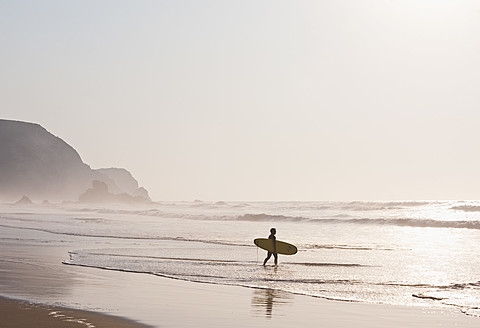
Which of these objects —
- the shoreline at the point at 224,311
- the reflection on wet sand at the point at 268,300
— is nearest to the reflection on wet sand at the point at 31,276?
the shoreline at the point at 224,311

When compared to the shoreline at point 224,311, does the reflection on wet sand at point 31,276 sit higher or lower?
higher

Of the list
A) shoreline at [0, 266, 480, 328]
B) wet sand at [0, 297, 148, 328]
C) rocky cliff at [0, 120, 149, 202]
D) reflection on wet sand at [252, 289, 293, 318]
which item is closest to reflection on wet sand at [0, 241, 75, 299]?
shoreline at [0, 266, 480, 328]

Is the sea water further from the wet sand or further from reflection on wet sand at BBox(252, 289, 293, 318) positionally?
the wet sand

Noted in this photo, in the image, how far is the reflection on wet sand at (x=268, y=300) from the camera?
11944mm

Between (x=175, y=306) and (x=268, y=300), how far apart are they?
6.86 ft

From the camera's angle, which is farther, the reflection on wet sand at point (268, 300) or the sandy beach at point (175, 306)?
the reflection on wet sand at point (268, 300)

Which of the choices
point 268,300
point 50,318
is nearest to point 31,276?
point 50,318

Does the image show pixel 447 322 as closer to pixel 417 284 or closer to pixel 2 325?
pixel 417 284

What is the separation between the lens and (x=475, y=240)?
32.9 meters

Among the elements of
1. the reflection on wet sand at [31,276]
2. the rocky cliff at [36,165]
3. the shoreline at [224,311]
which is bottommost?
the shoreline at [224,311]

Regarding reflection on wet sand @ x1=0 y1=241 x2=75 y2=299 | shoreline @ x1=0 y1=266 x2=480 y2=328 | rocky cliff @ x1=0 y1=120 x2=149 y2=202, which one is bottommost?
shoreline @ x1=0 y1=266 x2=480 y2=328

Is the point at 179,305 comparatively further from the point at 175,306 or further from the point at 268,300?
the point at 268,300

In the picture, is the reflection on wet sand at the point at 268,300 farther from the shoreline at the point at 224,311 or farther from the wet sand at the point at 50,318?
the wet sand at the point at 50,318

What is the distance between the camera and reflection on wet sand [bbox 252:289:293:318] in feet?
39.2
